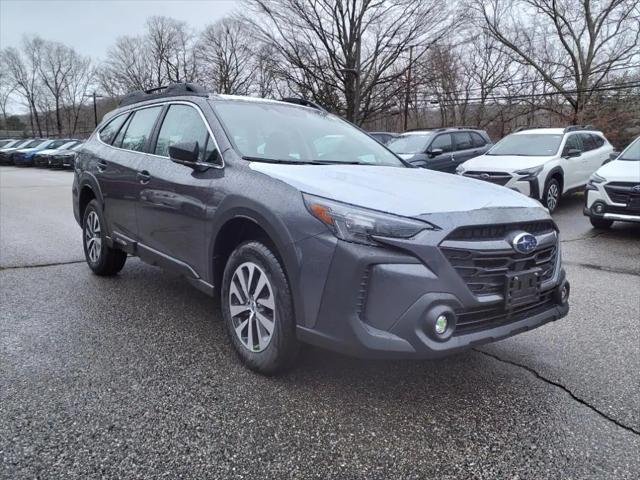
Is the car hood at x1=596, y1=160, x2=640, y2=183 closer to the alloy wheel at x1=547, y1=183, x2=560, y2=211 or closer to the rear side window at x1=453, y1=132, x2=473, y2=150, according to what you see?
the alloy wheel at x1=547, y1=183, x2=560, y2=211

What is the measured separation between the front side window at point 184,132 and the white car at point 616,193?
6.45 meters

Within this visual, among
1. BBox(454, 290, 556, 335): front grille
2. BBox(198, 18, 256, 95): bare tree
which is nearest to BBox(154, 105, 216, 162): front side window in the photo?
BBox(454, 290, 556, 335): front grille

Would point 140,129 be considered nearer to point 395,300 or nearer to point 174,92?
point 174,92

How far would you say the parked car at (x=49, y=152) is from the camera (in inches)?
1126

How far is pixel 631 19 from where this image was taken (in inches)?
1176

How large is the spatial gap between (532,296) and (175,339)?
2373 mm

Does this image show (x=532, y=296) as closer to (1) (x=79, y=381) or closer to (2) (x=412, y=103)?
(1) (x=79, y=381)

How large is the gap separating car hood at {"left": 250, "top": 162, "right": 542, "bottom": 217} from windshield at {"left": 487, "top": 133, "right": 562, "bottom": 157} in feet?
25.6

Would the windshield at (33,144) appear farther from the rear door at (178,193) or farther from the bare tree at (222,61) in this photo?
the rear door at (178,193)

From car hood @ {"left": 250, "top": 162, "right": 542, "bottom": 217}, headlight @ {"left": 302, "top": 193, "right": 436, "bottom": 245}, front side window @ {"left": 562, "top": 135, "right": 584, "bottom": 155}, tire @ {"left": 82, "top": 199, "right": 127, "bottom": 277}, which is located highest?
front side window @ {"left": 562, "top": 135, "right": 584, "bottom": 155}

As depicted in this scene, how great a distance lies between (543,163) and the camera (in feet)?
31.8

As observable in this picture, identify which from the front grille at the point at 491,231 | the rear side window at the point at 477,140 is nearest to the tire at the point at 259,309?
the front grille at the point at 491,231

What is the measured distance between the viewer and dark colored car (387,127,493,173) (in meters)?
12.0

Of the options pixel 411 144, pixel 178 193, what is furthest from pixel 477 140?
pixel 178 193
